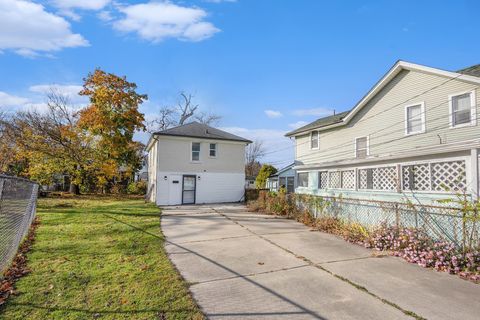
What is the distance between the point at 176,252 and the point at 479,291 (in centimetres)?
576

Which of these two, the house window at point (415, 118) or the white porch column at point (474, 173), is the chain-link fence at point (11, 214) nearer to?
the white porch column at point (474, 173)

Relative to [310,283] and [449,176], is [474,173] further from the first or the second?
[310,283]

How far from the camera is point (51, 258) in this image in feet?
19.8

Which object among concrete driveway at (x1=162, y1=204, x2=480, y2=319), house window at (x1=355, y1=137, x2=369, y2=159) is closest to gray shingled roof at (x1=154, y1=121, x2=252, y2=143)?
house window at (x1=355, y1=137, x2=369, y2=159)

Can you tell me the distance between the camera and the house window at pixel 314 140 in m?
19.6

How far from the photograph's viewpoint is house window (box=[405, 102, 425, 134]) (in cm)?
1302

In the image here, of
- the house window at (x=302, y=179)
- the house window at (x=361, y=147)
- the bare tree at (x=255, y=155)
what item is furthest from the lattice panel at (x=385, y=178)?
the bare tree at (x=255, y=155)

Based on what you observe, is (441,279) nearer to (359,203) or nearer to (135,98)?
(359,203)

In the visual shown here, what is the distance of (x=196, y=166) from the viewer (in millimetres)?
20750

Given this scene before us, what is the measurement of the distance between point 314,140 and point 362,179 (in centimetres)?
832

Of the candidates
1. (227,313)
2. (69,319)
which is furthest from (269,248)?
(69,319)

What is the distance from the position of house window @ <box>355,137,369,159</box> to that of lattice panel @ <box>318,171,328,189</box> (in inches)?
117

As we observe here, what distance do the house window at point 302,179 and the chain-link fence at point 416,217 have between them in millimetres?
5846

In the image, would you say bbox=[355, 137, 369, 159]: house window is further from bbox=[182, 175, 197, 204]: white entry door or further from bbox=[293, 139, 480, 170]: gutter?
bbox=[182, 175, 197, 204]: white entry door
